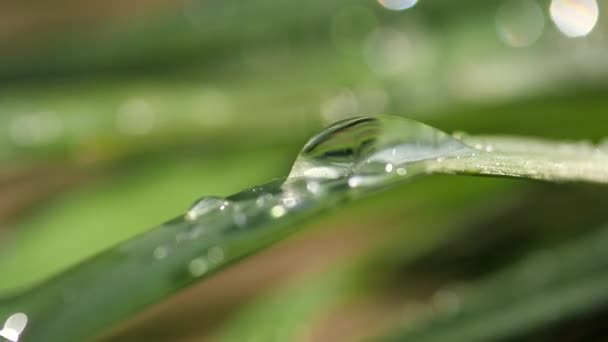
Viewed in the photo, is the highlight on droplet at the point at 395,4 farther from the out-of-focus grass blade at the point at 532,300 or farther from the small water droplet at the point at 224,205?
the small water droplet at the point at 224,205

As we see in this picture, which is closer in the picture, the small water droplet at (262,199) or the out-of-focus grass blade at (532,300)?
the small water droplet at (262,199)

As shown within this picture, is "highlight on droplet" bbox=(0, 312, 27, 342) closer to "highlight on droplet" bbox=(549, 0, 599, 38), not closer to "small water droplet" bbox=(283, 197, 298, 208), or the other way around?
"small water droplet" bbox=(283, 197, 298, 208)

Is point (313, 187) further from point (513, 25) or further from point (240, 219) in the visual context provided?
point (513, 25)

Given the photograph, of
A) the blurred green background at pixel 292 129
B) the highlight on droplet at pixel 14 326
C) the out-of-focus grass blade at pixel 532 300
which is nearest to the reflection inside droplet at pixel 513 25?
the blurred green background at pixel 292 129

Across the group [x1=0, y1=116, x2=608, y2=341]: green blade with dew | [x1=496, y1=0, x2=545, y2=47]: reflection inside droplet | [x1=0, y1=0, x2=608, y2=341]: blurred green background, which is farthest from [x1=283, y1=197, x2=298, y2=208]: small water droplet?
[x1=496, y1=0, x2=545, y2=47]: reflection inside droplet

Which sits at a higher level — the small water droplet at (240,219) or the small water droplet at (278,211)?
the small water droplet at (240,219)

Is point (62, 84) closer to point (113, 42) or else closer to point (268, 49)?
point (113, 42)

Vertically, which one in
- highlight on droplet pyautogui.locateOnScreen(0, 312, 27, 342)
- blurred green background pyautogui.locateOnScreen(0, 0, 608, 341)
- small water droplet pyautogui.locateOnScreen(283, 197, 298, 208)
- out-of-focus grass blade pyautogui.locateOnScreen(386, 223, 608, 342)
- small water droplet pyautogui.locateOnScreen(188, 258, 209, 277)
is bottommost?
out-of-focus grass blade pyautogui.locateOnScreen(386, 223, 608, 342)
